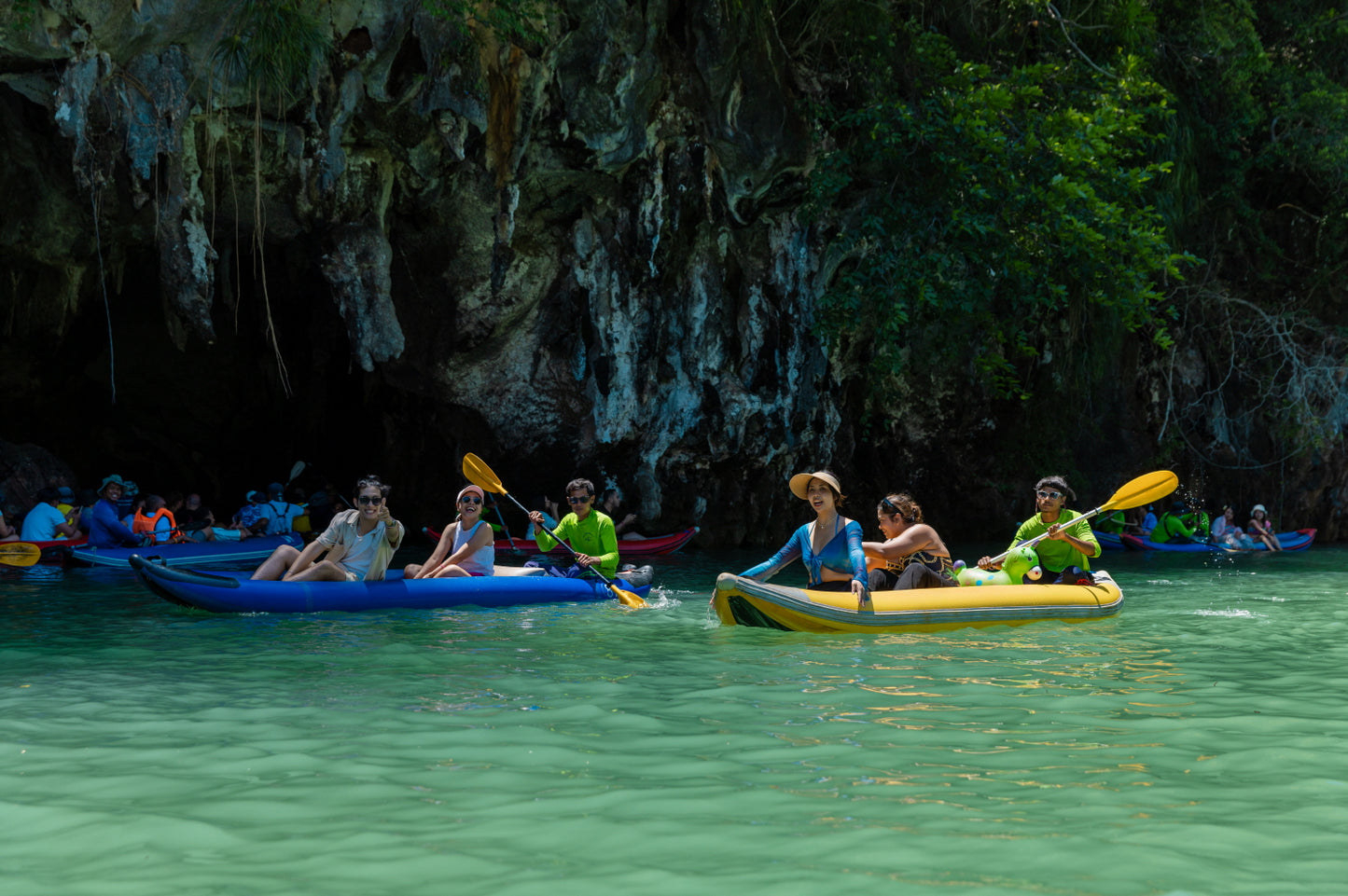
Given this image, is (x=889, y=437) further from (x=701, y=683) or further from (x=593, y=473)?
(x=701, y=683)

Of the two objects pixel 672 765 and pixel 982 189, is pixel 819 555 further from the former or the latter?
pixel 982 189

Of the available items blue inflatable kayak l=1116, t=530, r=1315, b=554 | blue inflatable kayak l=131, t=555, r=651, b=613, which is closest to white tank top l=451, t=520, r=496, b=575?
blue inflatable kayak l=131, t=555, r=651, b=613

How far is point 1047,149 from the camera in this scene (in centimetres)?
1358

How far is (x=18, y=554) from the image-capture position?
1245 centimetres

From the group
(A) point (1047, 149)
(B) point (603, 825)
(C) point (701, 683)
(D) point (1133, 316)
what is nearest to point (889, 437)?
(D) point (1133, 316)

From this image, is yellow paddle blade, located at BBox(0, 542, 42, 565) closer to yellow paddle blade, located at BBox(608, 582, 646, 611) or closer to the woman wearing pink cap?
the woman wearing pink cap

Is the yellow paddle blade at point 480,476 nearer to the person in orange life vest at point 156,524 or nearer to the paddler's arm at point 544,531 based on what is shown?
the paddler's arm at point 544,531

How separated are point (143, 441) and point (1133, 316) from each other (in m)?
16.4

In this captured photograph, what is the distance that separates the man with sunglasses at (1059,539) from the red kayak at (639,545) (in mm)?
7165

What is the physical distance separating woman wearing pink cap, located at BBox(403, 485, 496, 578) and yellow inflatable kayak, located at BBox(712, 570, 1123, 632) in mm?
2681

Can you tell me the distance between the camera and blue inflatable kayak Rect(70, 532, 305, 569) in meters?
12.4

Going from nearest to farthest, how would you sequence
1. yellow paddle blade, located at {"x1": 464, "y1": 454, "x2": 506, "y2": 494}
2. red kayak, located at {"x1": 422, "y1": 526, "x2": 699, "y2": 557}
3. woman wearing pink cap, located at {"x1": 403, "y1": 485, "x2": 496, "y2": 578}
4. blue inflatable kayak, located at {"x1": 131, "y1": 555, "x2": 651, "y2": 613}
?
blue inflatable kayak, located at {"x1": 131, "y1": 555, "x2": 651, "y2": 613}, woman wearing pink cap, located at {"x1": 403, "y1": 485, "x2": 496, "y2": 578}, yellow paddle blade, located at {"x1": 464, "y1": 454, "x2": 506, "y2": 494}, red kayak, located at {"x1": 422, "y1": 526, "x2": 699, "y2": 557}

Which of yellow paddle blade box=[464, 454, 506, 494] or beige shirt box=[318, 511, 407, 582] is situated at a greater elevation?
yellow paddle blade box=[464, 454, 506, 494]

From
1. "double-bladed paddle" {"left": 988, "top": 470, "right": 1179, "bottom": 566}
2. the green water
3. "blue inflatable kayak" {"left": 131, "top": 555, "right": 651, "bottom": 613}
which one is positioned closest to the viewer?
the green water
